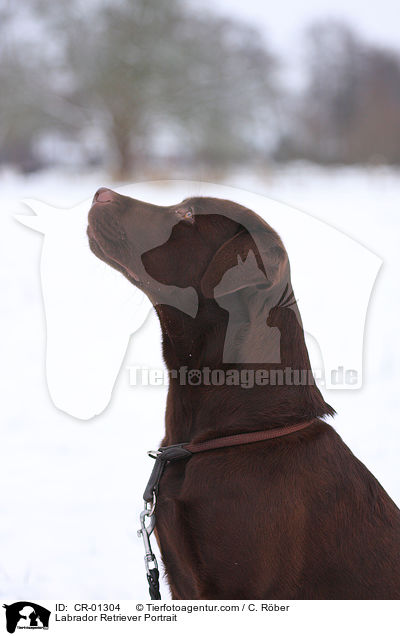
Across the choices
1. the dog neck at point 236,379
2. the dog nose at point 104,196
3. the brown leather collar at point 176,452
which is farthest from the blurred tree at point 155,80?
the brown leather collar at point 176,452

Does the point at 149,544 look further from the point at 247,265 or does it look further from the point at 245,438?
the point at 247,265

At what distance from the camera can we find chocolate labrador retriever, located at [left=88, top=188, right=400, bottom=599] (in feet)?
5.03

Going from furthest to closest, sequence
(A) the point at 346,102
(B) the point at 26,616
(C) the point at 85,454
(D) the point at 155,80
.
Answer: (D) the point at 155,80 < (A) the point at 346,102 < (C) the point at 85,454 < (B) the point at 26,616

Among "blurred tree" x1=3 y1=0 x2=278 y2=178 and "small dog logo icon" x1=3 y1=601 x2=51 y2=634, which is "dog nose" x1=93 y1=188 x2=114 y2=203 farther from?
"blurred tree" x1=3 y1=0 x2=278 y2=178

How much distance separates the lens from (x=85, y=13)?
12.8 meters

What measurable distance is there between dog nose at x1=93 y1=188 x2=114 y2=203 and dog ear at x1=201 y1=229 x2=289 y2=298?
→ 332mm

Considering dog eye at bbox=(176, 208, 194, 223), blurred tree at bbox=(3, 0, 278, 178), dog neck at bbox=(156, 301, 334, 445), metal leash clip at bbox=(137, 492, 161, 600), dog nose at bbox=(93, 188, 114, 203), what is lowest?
metal leash clip at bbox=(137, 492, 161, 600)

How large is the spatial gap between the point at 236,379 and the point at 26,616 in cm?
98

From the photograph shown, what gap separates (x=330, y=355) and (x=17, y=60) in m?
14.0

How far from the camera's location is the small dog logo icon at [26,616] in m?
1.83

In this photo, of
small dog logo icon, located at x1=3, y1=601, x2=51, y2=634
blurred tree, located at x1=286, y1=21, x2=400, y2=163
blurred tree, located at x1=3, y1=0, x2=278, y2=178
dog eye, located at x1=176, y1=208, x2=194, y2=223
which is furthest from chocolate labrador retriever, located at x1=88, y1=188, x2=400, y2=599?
blurred tree, located at x1=3, y1=0, x2=278, y2=178

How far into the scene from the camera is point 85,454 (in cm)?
339

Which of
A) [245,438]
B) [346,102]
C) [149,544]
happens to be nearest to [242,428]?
[245,438]

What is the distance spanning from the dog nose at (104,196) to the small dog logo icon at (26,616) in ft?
4.02
